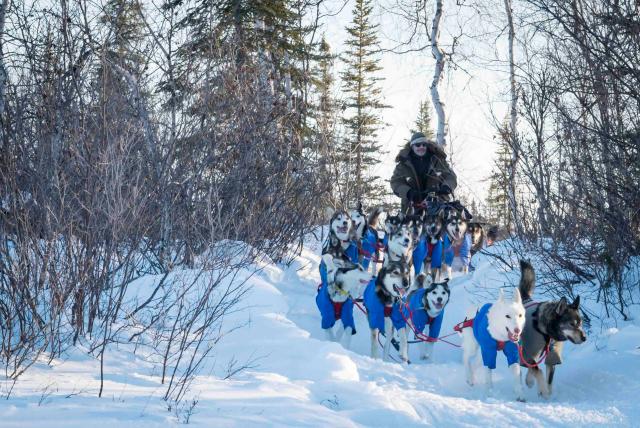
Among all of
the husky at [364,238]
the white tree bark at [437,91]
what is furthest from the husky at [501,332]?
the white tree bark at [437,91]

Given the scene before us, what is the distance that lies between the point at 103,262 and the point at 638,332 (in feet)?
14.7

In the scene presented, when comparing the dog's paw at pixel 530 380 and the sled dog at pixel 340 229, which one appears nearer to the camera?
the dog's paw at pixel 530 380

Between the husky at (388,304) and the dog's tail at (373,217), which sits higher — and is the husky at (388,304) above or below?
below

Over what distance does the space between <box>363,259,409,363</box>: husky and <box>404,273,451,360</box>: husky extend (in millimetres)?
173

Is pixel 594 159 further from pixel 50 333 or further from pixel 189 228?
pixel 50 333

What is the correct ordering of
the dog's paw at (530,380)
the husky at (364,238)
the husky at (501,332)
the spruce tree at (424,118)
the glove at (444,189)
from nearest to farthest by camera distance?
the husky at (501,332)
the dog's paw at (530,380)
the husky at (364,238)
the glove at (444,189)
the spruce tree at (424,118)

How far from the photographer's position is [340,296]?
271 inches

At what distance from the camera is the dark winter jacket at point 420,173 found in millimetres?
9625

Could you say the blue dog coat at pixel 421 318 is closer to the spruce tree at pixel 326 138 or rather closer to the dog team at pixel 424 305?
the dog team at pixel 424 305

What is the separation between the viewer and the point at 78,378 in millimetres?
3906

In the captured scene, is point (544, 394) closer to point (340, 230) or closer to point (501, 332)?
point (501, 332)

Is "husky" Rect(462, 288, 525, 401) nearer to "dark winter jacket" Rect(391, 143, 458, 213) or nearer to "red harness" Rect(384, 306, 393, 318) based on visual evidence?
"red harness" Rect(384, 306, 393, 318)

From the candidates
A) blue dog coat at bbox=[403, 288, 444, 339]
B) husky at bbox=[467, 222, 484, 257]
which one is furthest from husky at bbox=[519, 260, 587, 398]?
husky at bbox=[467, 222, 484, 257]

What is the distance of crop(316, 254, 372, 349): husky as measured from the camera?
6910 millimetres
